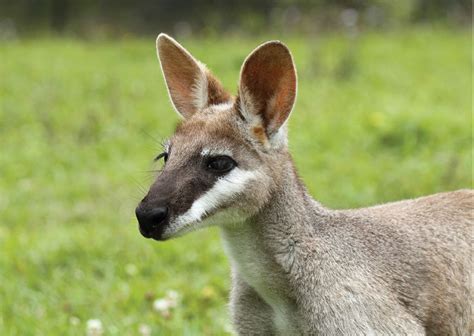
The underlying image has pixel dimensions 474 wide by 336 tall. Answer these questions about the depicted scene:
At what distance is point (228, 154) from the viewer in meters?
3.42

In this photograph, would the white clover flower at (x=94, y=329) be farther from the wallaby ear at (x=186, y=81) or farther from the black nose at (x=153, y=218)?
the black nose at (x=153, y=218)

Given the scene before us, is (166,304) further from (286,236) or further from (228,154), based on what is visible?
(228,154)

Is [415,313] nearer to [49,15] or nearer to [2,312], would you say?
[2,312]

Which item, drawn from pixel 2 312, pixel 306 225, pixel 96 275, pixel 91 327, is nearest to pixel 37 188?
pixel 96 275

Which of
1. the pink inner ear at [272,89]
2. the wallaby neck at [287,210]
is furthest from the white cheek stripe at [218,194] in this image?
the pink inner ear at [272,89]

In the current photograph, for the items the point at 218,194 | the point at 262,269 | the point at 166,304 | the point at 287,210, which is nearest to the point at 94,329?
the point at 166,304

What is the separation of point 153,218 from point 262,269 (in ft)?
1.97

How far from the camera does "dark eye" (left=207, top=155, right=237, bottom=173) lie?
11.1 ft

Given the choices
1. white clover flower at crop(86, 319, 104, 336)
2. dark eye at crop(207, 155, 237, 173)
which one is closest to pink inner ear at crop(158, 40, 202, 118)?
dark eye at crop(207, 155, 237, 173)

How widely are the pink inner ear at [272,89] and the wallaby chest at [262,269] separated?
16.8 inches

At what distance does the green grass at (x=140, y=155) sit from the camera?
5.37m

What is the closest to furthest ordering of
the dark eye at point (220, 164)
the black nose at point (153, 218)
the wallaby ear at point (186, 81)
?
the black nose at point (153, 218) → the dark eye at point (220, 164) → the wallaby ear at point (186, 81)

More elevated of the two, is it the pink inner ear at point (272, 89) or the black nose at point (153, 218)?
the pink inner ear at point (272, 89)

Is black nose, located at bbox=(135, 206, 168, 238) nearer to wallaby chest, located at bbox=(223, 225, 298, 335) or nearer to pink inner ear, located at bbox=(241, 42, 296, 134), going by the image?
wallaby chest, located at bbox=(223, 225, 298, 335)
